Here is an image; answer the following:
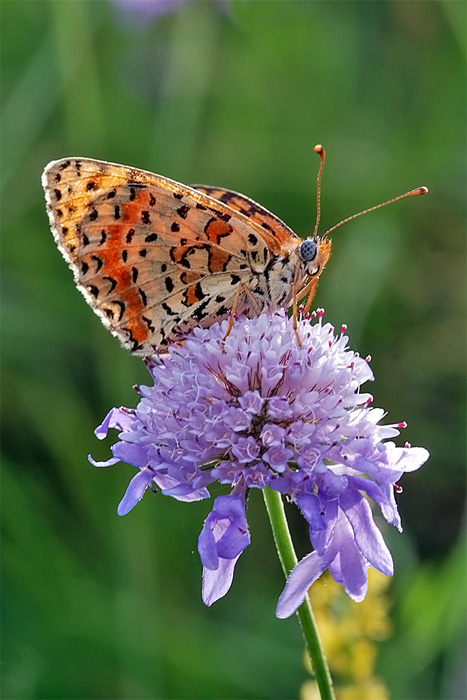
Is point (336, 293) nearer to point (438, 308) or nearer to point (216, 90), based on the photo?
point (438, 308)

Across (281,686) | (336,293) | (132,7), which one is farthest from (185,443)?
(132,7)

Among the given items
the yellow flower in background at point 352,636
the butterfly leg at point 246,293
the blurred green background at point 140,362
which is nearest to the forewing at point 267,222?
the butterfly leg at point 246,293

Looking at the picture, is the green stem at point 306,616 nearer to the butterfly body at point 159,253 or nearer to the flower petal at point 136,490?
the flower petal at point 136,490

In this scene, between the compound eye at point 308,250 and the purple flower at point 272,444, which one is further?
the compound eye at point 308,250

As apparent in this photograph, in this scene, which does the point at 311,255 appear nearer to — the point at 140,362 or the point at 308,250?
the point at 308,250

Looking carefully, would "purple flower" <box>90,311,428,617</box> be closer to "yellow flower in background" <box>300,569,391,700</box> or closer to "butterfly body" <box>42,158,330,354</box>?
"butterfly body" <box>42,158,330,354</box>

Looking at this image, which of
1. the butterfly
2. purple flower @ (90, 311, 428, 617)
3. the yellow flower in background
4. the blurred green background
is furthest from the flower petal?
the blurred green background

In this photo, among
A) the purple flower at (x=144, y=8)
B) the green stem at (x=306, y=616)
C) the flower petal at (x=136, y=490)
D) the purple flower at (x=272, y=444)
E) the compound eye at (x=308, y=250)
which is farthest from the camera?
the purple flower at (x=144, y=8)
